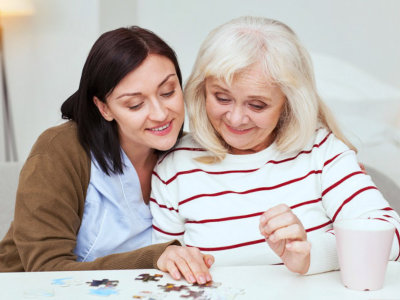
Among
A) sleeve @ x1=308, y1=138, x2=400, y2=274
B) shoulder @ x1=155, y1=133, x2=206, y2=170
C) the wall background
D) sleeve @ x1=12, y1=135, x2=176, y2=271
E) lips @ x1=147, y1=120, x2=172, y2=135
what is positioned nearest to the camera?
sleeve @ x1=308, y1=138, x2=400, y2=274

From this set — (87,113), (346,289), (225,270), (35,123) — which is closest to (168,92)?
(87,113)

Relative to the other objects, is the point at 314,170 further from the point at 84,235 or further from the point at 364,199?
the point at 84,235

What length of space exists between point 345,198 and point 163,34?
261 cm

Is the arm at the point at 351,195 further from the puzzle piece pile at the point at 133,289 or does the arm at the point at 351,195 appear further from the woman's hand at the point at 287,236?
the puzzle piece pile at the point at 133,289

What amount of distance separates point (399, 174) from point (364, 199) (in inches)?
84.1

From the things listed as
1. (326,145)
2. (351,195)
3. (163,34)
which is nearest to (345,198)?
(351,195)

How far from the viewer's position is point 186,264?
127 centimetres

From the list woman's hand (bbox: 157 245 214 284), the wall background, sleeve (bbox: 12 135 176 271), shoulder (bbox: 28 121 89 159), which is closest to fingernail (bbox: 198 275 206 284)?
woman's hand (bbox: 157 245 214 284)

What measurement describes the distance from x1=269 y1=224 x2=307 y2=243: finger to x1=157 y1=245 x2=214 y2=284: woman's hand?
158 mm

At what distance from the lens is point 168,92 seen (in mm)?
1642

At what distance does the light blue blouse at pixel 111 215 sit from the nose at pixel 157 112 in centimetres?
21

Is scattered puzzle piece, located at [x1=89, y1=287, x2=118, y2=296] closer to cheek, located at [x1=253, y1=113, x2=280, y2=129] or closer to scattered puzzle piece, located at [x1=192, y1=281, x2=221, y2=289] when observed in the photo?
scattered puzzle piece, located at [x1=192, y1=281, x2=221, y2=289]

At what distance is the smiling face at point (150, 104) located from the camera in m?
1.59

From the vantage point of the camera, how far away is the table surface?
1150mm
